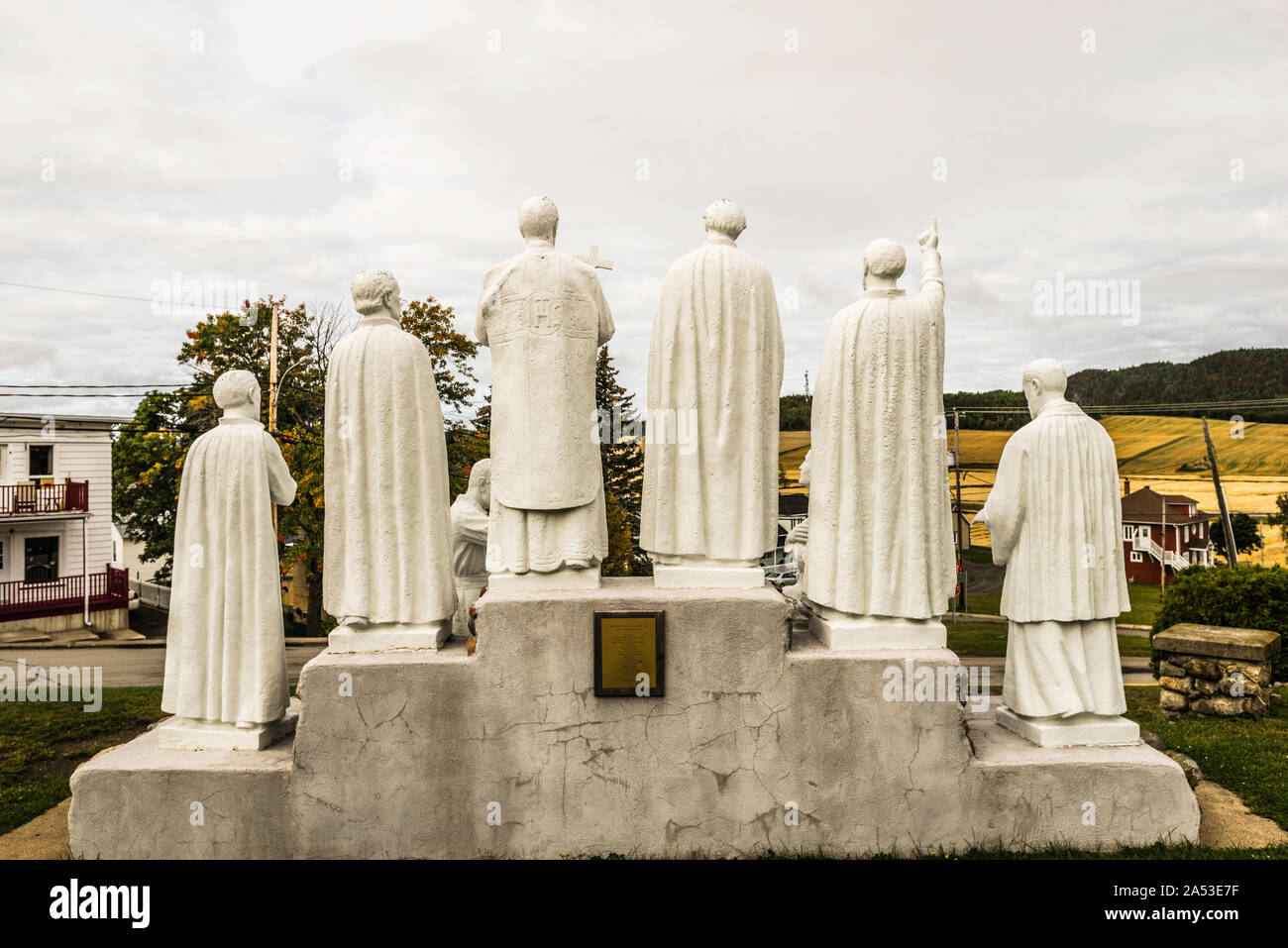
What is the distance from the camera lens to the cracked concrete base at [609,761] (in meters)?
5.10

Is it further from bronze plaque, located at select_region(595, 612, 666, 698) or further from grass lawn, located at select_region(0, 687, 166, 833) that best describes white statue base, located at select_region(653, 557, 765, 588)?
grass lawn, located at select_region(0, 687, 166, 833)

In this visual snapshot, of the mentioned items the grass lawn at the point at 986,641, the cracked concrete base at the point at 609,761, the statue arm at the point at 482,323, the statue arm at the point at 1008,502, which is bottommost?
the grass lawn at the point at 986,641

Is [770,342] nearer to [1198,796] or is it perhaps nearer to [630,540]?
[1198,796]

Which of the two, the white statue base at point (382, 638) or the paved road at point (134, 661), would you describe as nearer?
the white statue base at point (382, 638)

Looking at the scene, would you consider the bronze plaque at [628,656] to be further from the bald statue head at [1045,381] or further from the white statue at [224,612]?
the bald statue head at [1045,381]

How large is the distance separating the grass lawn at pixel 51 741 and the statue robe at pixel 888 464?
6.32 m

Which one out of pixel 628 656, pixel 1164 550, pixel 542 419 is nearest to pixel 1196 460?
pixel 1164 550

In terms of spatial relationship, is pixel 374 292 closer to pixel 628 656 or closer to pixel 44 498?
pixel 628 656

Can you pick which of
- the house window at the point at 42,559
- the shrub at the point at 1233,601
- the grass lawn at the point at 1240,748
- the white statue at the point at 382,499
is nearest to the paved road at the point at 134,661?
the shrub at the point at 1233,601

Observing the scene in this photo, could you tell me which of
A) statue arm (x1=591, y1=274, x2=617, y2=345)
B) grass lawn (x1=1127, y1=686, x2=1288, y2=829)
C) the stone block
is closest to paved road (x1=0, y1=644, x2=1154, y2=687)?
the stone block

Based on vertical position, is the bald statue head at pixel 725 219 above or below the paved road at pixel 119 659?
above

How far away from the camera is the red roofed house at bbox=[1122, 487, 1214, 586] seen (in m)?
26.3

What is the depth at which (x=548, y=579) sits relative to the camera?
17.7 feet

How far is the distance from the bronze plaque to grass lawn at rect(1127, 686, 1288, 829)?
459 cm
